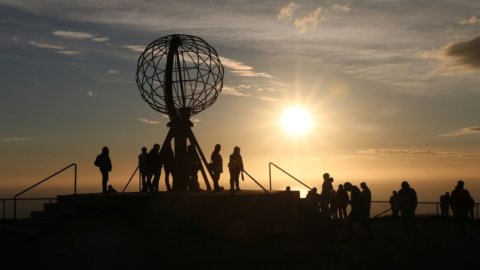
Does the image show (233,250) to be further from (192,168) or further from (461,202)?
(192,168)

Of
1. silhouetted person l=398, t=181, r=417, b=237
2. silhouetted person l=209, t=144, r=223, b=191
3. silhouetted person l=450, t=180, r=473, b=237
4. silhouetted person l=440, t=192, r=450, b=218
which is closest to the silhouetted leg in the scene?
silhouetted person l=209, t=144, r=223, b=191

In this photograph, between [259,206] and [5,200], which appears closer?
[259,206]

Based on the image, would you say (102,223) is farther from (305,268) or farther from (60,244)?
(305,268)

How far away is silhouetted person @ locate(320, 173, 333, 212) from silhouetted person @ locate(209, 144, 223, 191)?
3.86 metres

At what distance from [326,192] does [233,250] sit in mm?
7778

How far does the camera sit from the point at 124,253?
14.9 metres

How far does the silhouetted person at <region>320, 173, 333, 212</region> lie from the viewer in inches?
878

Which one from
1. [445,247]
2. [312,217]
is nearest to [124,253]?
[312,217]

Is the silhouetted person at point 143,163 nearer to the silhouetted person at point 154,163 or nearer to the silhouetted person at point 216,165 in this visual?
the silhouetted person at point 154,163

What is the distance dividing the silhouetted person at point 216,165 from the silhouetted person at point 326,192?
386 centimetres

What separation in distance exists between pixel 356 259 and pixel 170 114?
12.1 m

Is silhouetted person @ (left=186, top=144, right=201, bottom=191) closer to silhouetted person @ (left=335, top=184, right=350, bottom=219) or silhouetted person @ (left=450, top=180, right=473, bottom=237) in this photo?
silhouetted person @ (left=335, top=184, right=350, bottom=219)

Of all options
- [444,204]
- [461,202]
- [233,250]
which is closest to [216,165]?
[233,250]

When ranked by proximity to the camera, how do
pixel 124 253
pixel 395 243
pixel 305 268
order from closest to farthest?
pixel 305 268 → pixel 124 253 → pixel 395 243
